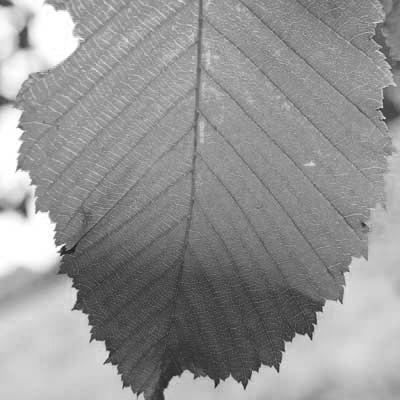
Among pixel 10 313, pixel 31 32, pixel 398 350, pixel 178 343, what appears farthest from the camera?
pixel 10 313

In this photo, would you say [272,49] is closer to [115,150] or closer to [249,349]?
[115,150]

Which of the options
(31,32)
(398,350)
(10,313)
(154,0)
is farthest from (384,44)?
(10,313)

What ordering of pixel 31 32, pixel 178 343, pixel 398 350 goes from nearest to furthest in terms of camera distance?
pixel 178 343 < pixel 31 32 < pixel 398 350
